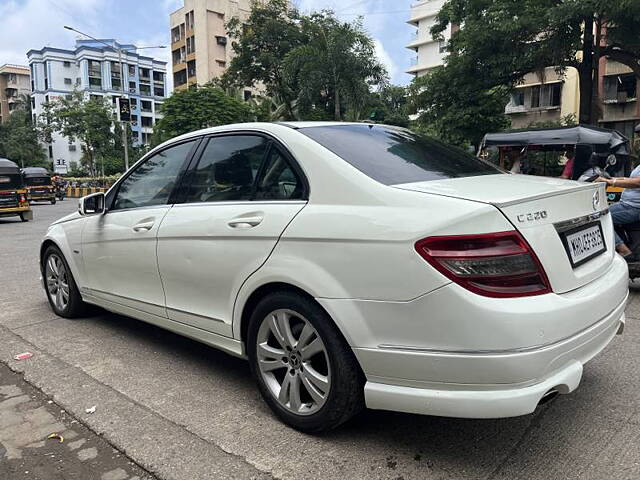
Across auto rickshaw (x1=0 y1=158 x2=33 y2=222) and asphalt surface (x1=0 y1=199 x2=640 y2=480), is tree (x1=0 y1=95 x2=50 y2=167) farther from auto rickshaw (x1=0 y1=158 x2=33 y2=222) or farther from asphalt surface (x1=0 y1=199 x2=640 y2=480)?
asphalt surface (x1=0 y1=199 x2=640 y2=480)

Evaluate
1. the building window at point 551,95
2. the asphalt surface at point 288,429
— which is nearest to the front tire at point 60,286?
the asphalt surface at point 288,429

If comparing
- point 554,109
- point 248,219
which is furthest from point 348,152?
point 554,109

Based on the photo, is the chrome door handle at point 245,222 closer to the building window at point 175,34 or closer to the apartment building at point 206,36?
the apartment building at point 206,36

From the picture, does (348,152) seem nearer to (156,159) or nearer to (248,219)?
(248,219)

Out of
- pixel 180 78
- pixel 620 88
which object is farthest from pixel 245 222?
pixel 180 78

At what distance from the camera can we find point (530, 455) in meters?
2.50

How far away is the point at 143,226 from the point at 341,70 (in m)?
17.8

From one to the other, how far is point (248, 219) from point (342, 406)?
107 cm

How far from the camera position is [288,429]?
2.81m

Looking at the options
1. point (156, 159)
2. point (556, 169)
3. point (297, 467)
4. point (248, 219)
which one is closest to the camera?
point (297, 467)

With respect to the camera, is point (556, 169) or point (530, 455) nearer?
point (530, 455)

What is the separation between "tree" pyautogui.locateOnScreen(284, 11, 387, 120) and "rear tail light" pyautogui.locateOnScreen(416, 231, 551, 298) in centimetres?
1834

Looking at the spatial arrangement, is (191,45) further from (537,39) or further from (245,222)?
(245,222)

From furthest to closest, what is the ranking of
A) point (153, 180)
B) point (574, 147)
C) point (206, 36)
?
point (206, 36) < point (574, 147) < point (153, 180)
